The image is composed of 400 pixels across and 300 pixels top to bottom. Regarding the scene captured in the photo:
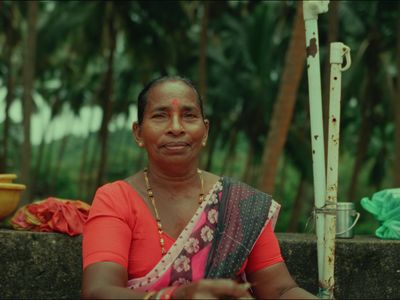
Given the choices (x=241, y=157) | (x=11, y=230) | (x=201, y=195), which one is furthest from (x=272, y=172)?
(x=241, y=157)

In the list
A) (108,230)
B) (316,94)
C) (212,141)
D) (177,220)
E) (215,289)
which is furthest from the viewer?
(212,141)

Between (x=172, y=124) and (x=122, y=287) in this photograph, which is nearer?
(x=122, y=287)

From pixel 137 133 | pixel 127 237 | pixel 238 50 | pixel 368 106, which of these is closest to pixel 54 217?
pixel 137 133

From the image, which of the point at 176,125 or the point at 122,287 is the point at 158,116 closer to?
the point at 176,125

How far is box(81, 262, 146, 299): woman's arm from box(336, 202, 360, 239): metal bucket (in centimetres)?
175

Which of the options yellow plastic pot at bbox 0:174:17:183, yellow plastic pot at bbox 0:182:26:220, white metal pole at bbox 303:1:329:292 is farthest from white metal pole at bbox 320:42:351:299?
yellow plastic pot at bbox 0:174:17:183

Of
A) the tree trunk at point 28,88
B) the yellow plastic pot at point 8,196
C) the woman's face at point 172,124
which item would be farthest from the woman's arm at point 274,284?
the tree trunk at point 28,88

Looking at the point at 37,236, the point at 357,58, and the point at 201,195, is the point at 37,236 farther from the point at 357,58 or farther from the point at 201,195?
the point at 357,58

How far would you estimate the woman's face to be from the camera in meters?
2.91

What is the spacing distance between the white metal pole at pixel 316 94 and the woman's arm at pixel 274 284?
266 mm

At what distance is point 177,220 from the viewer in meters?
2.97

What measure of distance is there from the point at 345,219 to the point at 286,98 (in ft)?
14.2

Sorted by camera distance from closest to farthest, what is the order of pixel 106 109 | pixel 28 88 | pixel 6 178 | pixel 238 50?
pixel 6 178 → pixel 28 88 → pixel 106 109 → pixel 238 50

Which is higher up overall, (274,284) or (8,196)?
(8,196)
